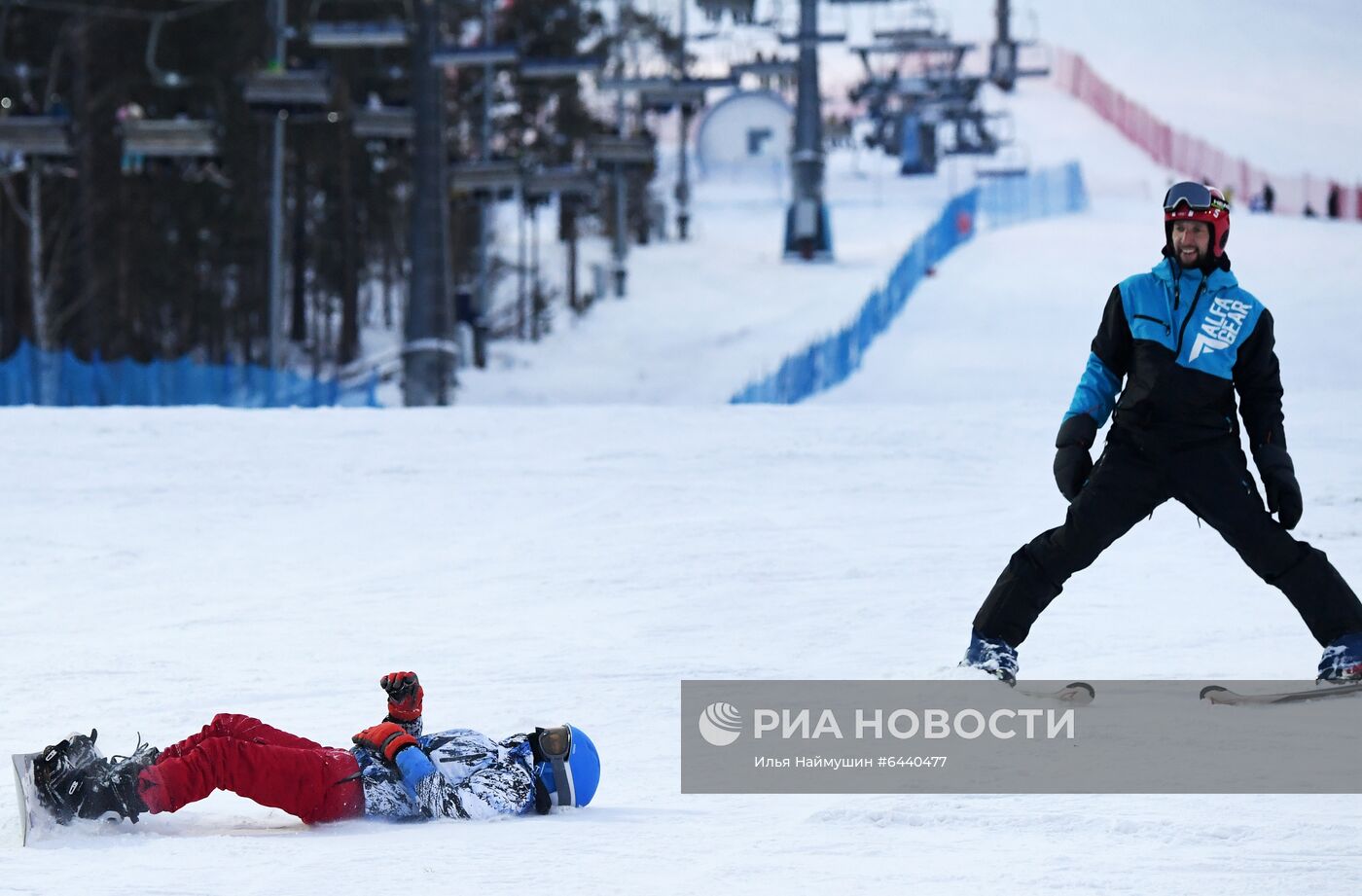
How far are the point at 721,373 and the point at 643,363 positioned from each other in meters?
3.09

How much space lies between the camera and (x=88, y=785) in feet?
15.6

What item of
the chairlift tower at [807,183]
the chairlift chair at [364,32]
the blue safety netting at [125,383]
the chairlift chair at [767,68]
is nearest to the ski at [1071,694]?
the blue safety netting at [125,383]

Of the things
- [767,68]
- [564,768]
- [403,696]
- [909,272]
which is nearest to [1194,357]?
[564,768]

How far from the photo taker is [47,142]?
22.0m

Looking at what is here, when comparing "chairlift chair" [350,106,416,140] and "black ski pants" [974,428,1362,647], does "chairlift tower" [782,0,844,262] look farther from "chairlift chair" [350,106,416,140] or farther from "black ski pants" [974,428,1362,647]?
"black ski pants" [974,428,1362,647]

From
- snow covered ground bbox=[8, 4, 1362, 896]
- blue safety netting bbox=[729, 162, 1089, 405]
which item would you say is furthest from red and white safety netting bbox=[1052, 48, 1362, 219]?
snow covered ground bbox=[8, 4, 1362, 896]

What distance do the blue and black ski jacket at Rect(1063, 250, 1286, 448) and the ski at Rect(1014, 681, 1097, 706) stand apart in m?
0.78

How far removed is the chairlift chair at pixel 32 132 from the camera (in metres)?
21.9

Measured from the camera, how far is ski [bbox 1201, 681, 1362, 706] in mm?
5906

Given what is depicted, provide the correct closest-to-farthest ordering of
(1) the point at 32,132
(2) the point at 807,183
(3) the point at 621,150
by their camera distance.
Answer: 1. (1) the point at 32,132
2. (3) the point at 621,150
3. (2) the point at 807,183

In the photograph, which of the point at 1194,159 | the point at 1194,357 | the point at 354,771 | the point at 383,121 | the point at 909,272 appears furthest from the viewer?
the point at 1194,159

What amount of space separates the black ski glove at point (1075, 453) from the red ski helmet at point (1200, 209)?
604 mm

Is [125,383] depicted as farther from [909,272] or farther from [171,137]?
→ [909,272]

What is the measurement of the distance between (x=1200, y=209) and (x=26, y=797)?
3620 millimetres
